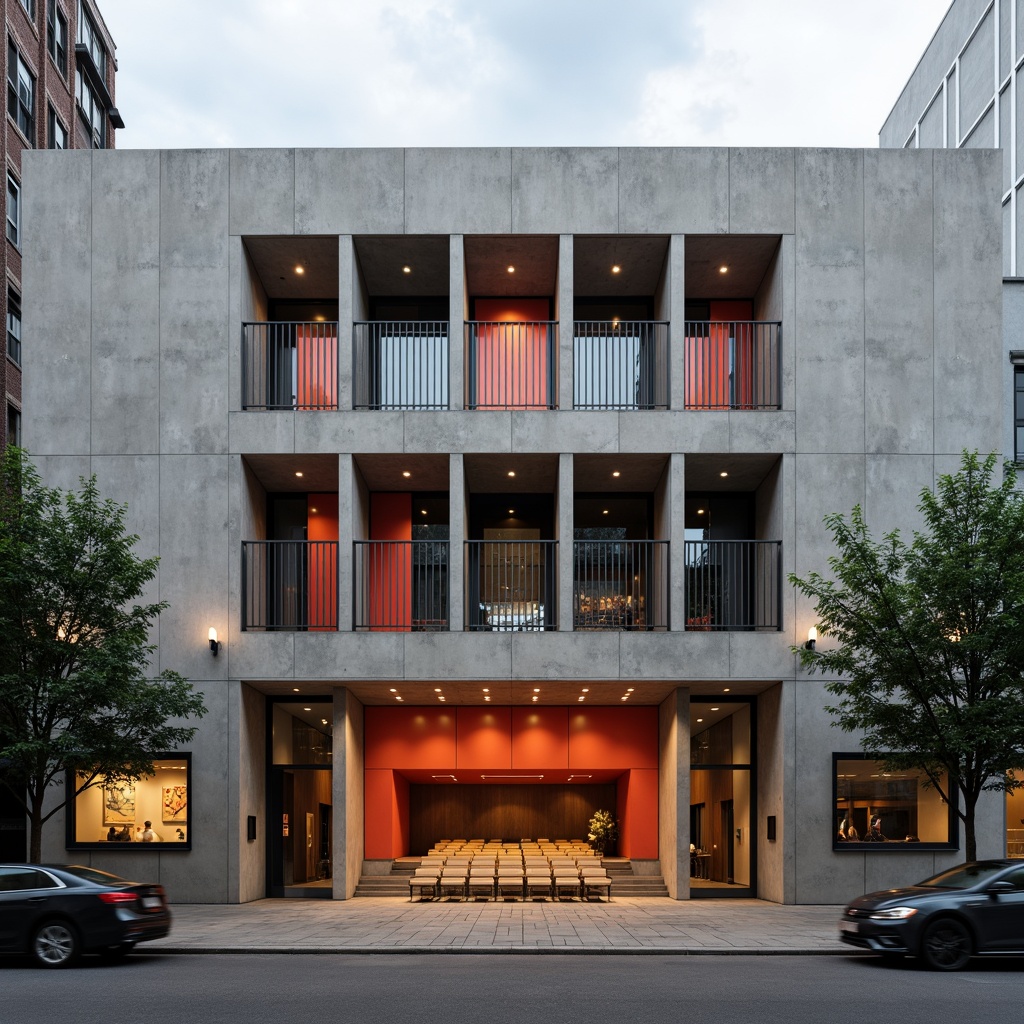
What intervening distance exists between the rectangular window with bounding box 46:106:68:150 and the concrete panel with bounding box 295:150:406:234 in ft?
67.2

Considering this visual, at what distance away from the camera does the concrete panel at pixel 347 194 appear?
23094 millimetres

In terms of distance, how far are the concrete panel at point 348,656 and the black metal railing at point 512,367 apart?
5.47m

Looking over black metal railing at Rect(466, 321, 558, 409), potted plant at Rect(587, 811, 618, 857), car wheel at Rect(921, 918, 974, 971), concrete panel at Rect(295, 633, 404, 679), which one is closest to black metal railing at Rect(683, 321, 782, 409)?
black metal railing at Rect(466, 321, 558, 409)

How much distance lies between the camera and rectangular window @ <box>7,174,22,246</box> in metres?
35.5

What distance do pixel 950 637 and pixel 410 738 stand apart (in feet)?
41.4

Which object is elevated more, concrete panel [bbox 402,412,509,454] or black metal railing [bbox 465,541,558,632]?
concrete panel [bbox 402,412,509,454]

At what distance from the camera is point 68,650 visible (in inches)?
711

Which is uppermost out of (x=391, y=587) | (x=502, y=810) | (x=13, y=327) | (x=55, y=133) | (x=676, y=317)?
(x=55, y=133)

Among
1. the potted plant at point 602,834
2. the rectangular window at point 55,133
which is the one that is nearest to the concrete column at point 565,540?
the potted plant at point 602,834

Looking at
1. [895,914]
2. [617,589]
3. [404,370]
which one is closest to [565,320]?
[404,370]

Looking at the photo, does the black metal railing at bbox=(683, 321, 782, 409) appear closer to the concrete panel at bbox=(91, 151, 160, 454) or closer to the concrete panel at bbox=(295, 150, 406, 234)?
the concrete panel at bbox=(295, 150, 406, 234)

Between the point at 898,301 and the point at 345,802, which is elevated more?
the point at 898,301

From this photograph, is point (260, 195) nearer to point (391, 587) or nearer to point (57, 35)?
point (391, 587)

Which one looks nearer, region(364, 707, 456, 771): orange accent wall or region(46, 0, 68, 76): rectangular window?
region(364, 707, 456, 771): orange accent wall
